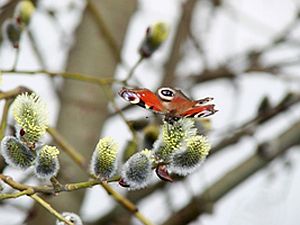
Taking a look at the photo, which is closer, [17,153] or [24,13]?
[17,153]

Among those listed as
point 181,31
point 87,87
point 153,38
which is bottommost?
point 153,38

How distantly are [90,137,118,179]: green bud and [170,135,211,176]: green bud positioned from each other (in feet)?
0.20

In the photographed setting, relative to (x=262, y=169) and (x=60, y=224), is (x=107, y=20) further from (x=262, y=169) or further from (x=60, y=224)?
(x=60, y=224)

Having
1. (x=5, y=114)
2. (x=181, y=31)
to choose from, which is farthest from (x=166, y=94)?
(x=181, y=31)

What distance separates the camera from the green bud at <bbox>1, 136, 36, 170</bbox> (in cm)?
72

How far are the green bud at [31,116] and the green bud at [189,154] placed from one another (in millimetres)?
134

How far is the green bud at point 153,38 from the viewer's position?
3.52ft

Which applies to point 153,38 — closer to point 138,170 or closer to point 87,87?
point 138,170

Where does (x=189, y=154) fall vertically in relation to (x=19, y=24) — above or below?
below

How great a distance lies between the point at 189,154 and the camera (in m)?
0.70

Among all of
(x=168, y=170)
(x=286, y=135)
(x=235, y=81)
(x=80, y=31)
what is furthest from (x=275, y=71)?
(x=168, y=170)

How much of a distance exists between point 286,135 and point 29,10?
0.85m

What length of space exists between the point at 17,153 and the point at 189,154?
174 mm

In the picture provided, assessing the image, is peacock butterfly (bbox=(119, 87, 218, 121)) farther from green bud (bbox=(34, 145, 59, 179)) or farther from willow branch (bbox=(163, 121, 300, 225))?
willow branch (bbox=(163, 121, 300, 225))
